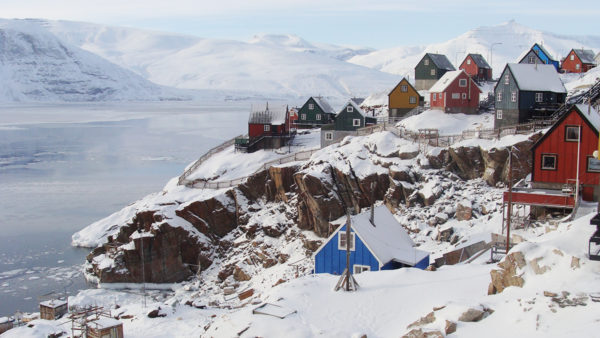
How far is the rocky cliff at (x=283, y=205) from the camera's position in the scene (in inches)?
1670

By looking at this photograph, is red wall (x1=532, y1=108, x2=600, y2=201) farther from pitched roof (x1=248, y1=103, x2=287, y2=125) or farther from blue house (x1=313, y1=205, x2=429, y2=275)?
pitched roof (x1=248, y1=103, x2=287, y2=125)

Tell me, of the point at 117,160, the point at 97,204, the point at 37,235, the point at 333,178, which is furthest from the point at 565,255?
the point at 117,160

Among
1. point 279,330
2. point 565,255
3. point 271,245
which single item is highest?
point 565,255

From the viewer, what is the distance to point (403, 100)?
6281 centimetres

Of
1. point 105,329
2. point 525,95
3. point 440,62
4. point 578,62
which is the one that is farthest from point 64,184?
point 578,62

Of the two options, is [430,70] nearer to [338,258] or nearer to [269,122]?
[269,122]

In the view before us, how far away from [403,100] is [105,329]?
144 feet

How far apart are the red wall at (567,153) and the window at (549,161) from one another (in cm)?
16

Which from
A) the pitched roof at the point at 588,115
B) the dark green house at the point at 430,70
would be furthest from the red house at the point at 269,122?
the pitched roof at the point at 588,115

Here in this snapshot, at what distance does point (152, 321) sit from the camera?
27.6m

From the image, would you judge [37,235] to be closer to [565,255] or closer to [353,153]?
[353,153]

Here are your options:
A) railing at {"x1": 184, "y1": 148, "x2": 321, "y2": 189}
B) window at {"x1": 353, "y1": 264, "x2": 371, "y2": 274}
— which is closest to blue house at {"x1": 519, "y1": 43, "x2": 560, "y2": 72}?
railing at {"x1": 184, "y1": 148, "x2": 321, "y2": 189}

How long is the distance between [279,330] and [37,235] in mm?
42520

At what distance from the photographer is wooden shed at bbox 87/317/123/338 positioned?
24.9 meters
